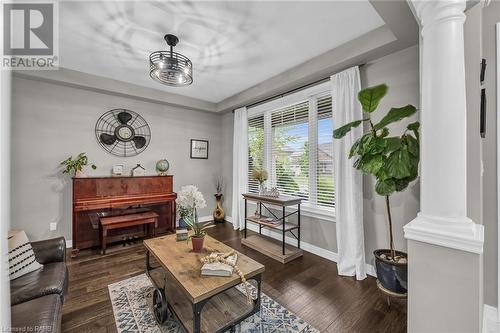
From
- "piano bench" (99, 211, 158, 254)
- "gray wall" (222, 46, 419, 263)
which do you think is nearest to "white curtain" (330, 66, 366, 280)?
"gray wall" (222, 46, 419, 263)

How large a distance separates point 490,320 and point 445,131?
5.56 feet

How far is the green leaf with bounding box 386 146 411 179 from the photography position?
1.81 metres

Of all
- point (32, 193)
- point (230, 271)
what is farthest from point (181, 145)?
point (230, 271)

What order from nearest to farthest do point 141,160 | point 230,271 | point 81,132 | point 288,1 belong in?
point 230,271, point 288,1, point 81,132, point 141,160

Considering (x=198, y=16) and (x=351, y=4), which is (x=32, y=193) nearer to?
(x=198, y=16)

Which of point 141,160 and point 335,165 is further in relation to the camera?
point 141,160

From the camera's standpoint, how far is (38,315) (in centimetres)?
129

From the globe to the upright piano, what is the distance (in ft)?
0.64

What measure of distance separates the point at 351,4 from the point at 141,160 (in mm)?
3918

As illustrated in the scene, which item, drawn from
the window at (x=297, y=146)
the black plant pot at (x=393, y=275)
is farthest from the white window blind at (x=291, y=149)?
the black plant pot at (x=393, y=275)

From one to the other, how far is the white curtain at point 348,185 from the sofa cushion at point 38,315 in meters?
2.69

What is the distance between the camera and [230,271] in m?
1.64

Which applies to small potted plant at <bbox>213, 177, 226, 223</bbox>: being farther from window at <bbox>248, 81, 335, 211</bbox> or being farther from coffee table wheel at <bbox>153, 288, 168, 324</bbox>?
coffee table wheel at <bbox>153, 288, 168, 324</bbox>

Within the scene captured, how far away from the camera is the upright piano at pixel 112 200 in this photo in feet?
10.5
